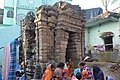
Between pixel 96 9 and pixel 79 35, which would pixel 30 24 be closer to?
pixel 79 35

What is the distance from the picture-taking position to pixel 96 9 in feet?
76.7

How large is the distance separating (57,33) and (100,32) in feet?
29.0

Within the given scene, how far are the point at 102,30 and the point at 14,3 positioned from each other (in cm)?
1371

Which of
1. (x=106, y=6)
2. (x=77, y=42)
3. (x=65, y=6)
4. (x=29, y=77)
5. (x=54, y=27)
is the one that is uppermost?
(x=106, y=6)

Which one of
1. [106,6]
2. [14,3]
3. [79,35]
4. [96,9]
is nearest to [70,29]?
[79,35]

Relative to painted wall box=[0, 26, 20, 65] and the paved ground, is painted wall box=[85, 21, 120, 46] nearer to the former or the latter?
the paved ground

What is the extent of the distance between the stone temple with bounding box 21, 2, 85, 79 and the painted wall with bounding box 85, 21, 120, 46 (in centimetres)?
585

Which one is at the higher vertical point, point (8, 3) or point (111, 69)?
point (8, 3)

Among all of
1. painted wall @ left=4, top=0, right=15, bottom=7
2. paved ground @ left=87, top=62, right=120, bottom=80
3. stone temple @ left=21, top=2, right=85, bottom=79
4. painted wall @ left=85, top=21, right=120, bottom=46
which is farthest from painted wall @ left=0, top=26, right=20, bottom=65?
painted wall @ left=4, top=0, right=15, bottom=7

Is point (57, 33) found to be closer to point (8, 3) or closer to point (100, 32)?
point (100, 32)

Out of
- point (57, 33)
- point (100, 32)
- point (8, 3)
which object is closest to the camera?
point (57, 33)

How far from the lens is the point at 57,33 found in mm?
9555

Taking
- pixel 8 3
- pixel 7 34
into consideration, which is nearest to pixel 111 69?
pixel 7 34

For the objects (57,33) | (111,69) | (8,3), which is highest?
(8,3)
